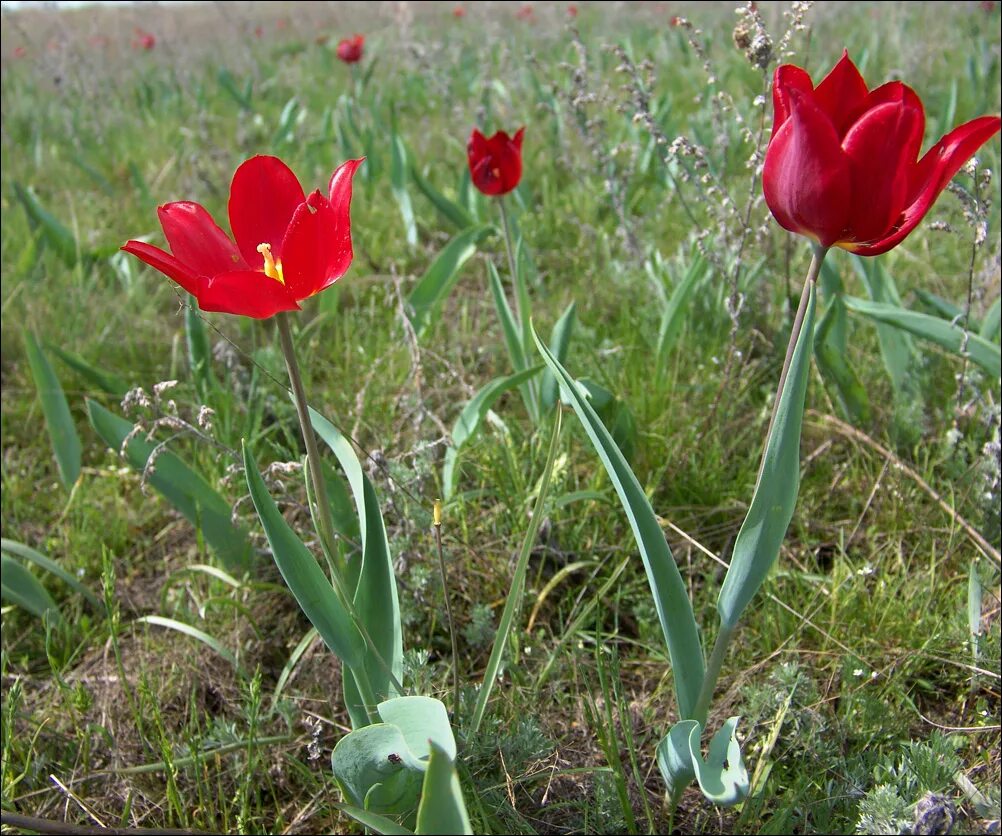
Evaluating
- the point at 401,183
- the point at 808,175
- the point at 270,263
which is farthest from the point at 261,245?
the point at 401,183

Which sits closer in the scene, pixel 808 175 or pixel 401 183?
pixel 808 175

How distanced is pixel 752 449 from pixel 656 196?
5.58 ft

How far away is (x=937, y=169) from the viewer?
2.84 ft

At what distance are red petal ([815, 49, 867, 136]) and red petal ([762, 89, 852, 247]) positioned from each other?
0.07 meters

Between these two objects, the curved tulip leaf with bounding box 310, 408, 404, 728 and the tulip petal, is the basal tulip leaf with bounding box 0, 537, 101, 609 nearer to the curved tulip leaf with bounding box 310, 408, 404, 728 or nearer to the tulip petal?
the curved tulip leaf with bounding box 310, 408, 404, 728

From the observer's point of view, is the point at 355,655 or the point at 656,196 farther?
the point at 656,196

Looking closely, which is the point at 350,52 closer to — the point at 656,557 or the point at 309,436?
the point at 309,436

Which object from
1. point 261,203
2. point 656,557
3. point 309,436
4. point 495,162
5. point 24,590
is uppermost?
point 261,203

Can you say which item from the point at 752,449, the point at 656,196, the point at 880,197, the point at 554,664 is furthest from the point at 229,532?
the point at 656,196

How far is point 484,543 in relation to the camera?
1675 millimetres

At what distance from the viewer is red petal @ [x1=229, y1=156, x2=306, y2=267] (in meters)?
1.03

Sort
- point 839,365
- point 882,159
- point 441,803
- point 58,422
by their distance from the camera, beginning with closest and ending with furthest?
point 441,803
point 882,159
point 839,365
point 58,422

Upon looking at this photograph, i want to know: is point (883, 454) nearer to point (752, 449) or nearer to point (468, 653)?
point (752, 449)

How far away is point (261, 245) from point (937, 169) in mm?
731
